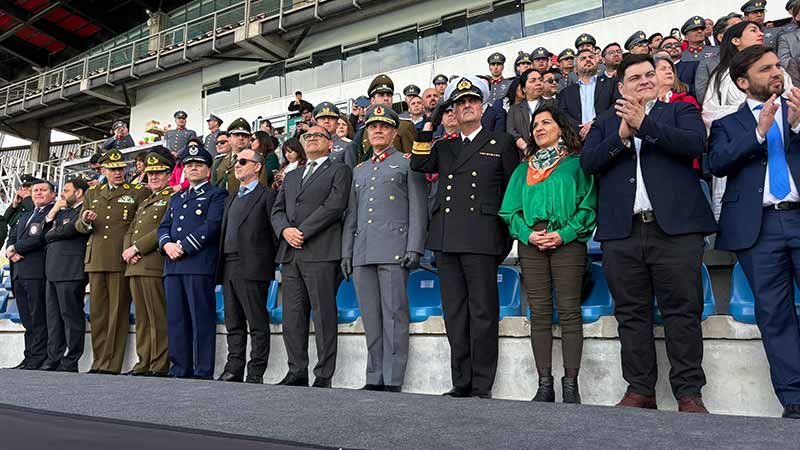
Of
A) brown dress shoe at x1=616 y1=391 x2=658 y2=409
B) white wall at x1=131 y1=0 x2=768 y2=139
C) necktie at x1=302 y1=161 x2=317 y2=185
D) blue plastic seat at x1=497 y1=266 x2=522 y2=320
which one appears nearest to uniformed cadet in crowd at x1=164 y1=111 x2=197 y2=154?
white wall at x1=131 y1=0 x2=768 y2=139

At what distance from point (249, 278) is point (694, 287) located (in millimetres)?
2502

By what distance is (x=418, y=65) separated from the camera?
12.3 metres

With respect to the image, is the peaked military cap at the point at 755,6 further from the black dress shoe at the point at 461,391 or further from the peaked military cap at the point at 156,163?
the peaked military cap at the point at 156,163

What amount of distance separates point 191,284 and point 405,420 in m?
2.55

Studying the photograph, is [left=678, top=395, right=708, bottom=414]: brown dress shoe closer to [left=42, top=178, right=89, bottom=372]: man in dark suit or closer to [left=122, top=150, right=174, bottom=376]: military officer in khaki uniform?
[left=122, top=150, right=174, bottom=376]: military officer in khaki uniform

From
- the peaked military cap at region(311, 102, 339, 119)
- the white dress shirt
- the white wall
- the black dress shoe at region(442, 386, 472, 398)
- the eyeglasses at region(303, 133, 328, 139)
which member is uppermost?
the white wall

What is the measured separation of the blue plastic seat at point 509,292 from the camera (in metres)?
3.51

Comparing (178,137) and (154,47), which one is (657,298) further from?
(154,47)

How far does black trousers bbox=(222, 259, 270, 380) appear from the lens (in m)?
3.92

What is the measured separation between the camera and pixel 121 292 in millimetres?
4711

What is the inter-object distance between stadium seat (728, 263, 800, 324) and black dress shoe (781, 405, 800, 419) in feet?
1.35

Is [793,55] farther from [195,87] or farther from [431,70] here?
[195,87]

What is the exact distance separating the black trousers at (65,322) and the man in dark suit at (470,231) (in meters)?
3.08

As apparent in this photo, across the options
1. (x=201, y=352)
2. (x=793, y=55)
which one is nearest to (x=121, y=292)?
(x=201, y=352)
